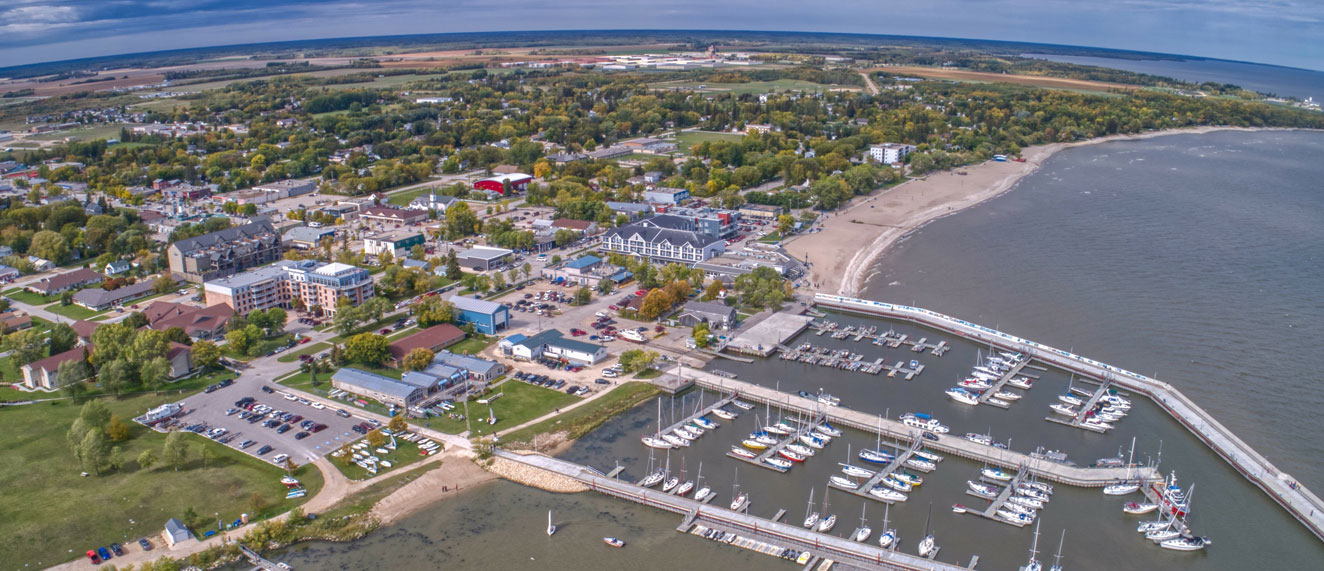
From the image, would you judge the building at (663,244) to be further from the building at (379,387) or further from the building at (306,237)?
the building at (379,387)

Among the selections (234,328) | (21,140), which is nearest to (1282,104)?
(234,328)

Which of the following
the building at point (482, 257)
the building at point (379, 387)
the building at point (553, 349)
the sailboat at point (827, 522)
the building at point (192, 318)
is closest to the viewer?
the sailboat at point (827, 522)

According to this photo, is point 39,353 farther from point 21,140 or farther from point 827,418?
point 21,140

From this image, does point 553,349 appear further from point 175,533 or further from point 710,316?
point 175,533

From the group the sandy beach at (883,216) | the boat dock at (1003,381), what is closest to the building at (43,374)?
the sandy beach at (883,216)

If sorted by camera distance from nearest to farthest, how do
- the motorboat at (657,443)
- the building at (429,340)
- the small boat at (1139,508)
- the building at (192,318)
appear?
1. the small boat at (1139,508)
2. the motorboat at (657,443)
3. the building at (429,340)
4. the building at (192,318)

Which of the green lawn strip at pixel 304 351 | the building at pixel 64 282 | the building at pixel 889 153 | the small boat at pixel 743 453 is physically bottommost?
the small boat at pixel 743 453
